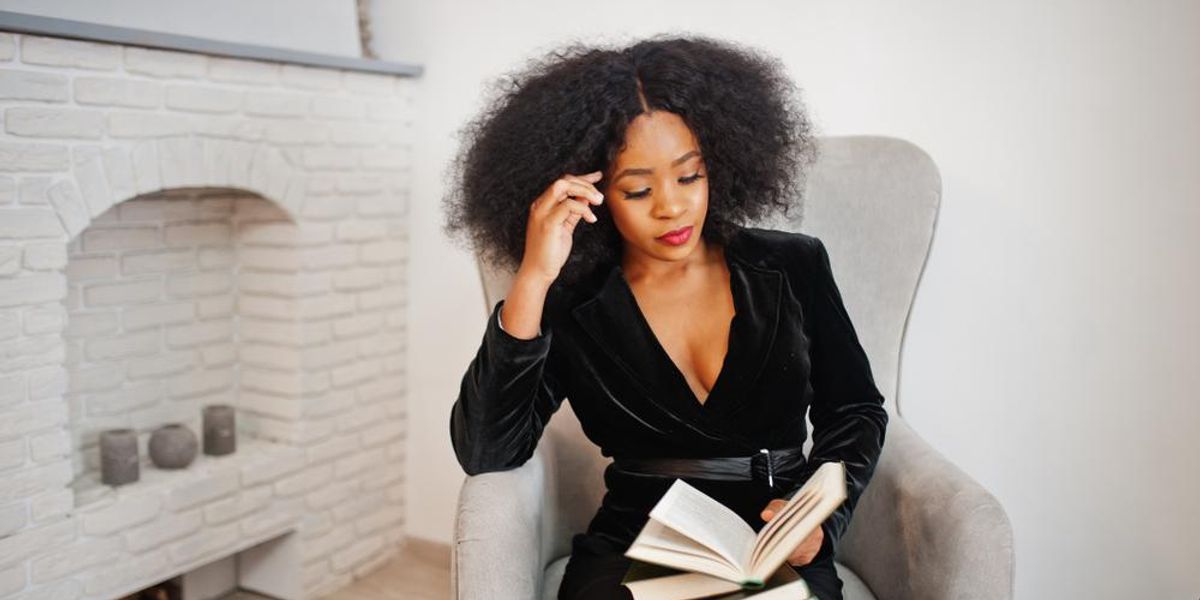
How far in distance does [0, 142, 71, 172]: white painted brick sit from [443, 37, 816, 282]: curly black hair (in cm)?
84

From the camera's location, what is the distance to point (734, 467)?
154cm

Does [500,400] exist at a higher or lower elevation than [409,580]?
higher

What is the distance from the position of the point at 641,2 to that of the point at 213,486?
1.49m

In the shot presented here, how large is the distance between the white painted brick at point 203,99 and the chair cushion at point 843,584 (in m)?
1.27

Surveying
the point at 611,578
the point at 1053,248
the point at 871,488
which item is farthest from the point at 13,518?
the point at 1053,248

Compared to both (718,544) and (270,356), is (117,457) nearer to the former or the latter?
(270,356)

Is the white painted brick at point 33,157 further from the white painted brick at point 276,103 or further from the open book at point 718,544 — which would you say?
the open book at point 718,544

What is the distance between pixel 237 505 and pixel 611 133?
1.51m

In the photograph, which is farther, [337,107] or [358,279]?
[358,279]

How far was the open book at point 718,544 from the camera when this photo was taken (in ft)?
3.83

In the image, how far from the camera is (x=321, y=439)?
8.75 ft

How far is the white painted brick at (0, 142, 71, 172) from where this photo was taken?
190 centimetres

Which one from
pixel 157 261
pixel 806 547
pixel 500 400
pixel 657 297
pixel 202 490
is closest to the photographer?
pixel 806 547

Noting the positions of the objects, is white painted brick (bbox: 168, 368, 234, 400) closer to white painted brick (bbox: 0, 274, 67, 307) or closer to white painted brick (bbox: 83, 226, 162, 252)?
white painted brick (bbox: 83, 226, 162, 252)
